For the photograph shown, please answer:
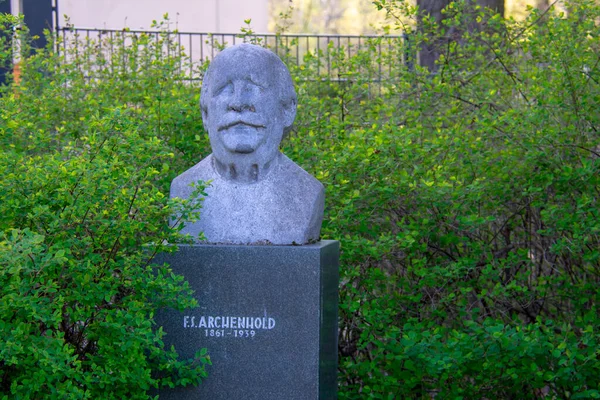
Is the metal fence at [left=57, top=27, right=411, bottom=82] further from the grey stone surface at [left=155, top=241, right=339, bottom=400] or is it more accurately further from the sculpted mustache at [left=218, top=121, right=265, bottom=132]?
the grey stone surface at [left=155, top=241, right=339, bottom=400]

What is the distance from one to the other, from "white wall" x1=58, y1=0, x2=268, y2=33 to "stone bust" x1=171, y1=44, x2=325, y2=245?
7.73 meters

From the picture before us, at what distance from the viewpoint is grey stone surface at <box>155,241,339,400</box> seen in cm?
466

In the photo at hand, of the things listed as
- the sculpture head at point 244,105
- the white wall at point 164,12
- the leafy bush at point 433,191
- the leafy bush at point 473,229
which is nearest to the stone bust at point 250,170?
the sculpture head at point 244,105

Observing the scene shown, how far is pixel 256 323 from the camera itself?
15.3 feet

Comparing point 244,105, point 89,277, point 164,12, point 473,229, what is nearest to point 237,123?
point 244,105

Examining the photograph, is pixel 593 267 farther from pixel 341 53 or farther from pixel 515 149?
pixel 341 53

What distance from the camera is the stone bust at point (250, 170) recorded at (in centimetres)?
486

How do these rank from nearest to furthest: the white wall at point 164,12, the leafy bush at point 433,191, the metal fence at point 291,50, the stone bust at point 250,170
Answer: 1. the stone bust at point 250,170
2. the leafy bush at point 433,191
3. the metal fence at point 291,50
4. the white wall at point 164,12

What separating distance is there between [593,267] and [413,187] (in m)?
1.57

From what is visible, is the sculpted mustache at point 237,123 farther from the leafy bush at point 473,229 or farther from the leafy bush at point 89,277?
the leafy bush at point 473,229

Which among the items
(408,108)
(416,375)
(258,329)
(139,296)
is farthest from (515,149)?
(139,296)

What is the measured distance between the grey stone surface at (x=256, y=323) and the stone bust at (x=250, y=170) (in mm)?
204

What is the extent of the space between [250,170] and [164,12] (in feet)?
33.5

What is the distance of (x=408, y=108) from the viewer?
24.6ft
